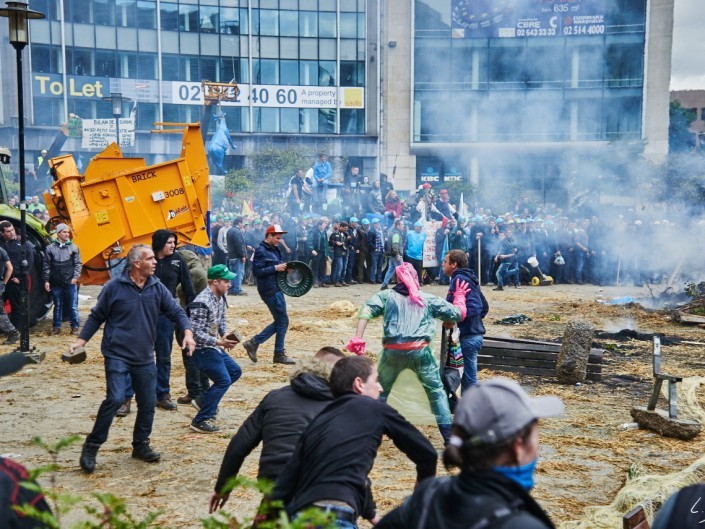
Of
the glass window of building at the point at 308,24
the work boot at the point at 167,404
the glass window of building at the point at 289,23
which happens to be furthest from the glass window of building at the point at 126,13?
the work boot at the point at 167,404

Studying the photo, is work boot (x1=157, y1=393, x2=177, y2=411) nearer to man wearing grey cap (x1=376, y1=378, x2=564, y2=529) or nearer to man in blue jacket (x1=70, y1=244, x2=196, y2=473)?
man in blue jacket (x1=70, y1=244, x2=196, y2=473)

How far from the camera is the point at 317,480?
366 centimetres

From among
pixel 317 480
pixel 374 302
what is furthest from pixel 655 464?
pixel 317 480

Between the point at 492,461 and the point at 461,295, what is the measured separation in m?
5.67

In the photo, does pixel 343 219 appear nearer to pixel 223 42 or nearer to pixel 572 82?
pixel 572 82

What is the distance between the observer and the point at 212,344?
25.8ft

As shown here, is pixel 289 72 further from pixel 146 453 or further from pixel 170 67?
pixel 146 453

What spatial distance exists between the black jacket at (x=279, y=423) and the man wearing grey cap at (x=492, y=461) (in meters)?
1.68

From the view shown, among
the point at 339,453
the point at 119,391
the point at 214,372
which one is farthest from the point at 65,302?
the point at 339,453

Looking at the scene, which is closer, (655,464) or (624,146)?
(655,464)

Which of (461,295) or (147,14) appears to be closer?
(461,295)

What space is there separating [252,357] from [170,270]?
8.76ft

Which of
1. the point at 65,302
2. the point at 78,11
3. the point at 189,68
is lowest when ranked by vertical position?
the point at 65,302

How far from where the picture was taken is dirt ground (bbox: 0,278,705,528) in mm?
6578
